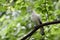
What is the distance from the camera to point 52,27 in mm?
3203

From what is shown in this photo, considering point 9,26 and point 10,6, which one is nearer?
point 9,26

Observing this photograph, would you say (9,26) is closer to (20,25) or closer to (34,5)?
(20,25)

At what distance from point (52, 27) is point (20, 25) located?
429mm

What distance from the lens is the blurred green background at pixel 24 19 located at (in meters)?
3.07

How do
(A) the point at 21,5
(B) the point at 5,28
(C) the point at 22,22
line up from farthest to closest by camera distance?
(A) the point at 21,5 < (C) the point at 22,22 < (B) the point at 5,28

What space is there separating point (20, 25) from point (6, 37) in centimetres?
23

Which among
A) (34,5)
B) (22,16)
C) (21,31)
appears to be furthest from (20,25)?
(34,5)

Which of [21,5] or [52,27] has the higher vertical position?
Answer: [21,5]

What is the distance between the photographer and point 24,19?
129 inches

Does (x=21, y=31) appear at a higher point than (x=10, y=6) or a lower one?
lower

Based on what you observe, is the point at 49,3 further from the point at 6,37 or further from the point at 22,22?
the point at 6,37

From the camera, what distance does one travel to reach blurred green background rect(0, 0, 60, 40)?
307 centimetres

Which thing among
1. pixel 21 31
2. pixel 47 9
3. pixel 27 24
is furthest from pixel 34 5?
pixel 21 31

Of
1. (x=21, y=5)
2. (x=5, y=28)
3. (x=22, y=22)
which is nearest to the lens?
(x=5, y=28)
